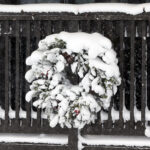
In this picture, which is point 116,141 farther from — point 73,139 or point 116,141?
point 73,139

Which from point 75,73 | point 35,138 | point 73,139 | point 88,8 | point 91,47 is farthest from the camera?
point 35,138

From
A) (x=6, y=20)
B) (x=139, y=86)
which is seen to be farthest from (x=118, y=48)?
(x=6, y=20)

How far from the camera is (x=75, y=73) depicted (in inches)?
200

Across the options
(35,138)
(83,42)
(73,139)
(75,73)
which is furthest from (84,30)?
(35,138)

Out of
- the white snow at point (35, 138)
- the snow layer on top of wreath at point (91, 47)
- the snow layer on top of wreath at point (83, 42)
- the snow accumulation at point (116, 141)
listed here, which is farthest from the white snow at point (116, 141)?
the snow layer on top of wreath at point (83, 42)

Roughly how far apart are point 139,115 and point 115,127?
0.38 m

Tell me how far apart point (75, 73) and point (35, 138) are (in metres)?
1.19

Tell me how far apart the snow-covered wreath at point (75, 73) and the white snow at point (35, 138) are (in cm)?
45

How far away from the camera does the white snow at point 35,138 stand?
546 cm

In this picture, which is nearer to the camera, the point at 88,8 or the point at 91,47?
the point at 91,47

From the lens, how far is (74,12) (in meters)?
5.29

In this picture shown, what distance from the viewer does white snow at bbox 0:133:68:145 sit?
17.9 ft

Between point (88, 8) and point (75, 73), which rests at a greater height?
point (88, 8)

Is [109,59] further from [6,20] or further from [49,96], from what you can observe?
[6,20]
